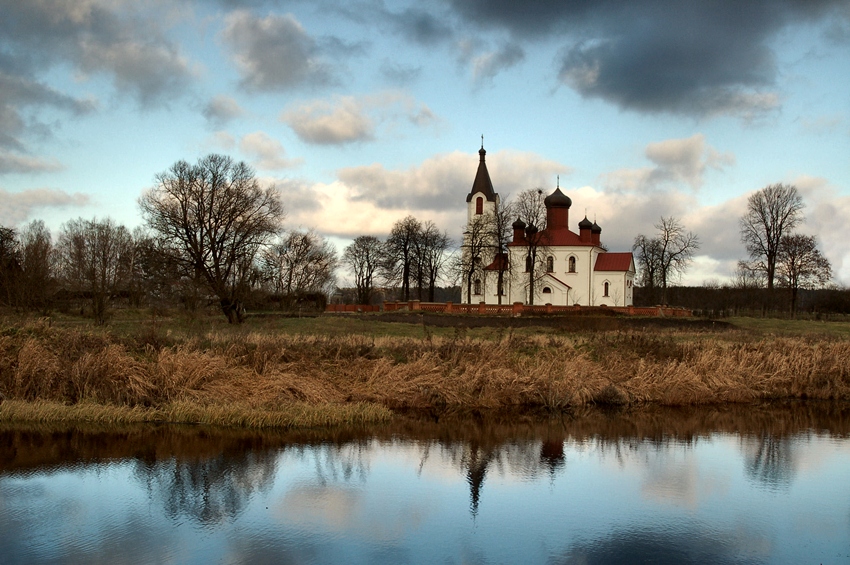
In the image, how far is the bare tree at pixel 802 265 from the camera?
186 ft

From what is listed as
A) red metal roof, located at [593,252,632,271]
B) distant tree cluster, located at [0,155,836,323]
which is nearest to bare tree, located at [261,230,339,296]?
distant tree cluster, located at [0,155,836,323]

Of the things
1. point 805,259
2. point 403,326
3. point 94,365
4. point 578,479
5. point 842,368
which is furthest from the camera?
point 805,259

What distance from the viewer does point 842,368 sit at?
71.9ft

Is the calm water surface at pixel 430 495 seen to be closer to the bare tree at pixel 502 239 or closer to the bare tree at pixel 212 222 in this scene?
the bare tree at pixel 212 222

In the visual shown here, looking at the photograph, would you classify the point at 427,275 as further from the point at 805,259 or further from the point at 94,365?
the point at 94,365

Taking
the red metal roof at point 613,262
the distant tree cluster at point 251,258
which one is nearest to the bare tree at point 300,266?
the distant tree cluster at point 251,258

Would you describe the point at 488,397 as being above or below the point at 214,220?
below

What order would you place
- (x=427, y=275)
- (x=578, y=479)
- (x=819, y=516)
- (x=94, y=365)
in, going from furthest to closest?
(x=427, y=275) < (x=94, y=365) < (x=578, y=479) < (x=819, y=516)

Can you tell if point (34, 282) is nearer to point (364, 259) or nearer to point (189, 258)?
point (189, 258)

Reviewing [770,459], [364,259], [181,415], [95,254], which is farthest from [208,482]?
[364,259]

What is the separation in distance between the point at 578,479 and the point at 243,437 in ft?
21.6

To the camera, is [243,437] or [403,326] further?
Answer: [403,326]

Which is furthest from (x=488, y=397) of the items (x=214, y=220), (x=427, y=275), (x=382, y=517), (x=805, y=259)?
(x=427, y=275)

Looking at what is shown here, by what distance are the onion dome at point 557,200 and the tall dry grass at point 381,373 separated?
48.6 m
